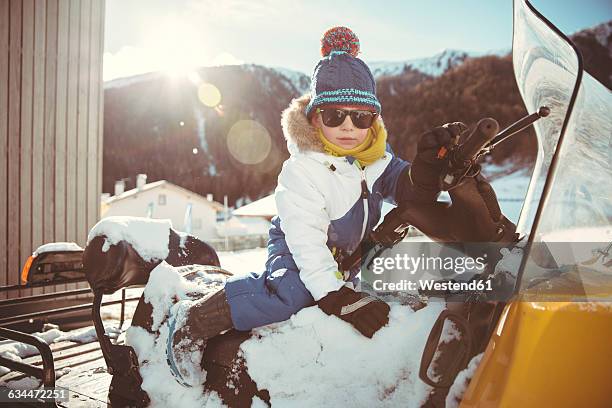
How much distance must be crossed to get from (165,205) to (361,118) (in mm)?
47612

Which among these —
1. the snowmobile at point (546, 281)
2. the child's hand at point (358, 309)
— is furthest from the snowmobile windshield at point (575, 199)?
the child's hand at point (358, 309)

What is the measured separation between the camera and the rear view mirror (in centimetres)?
132

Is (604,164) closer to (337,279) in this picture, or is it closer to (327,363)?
(337,279)

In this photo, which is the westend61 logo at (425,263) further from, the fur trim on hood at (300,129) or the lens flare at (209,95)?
the lens flare at (209,95)

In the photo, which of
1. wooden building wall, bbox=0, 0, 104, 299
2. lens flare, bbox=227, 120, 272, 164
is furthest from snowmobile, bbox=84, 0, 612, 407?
lens flare, bbox=227, 120, 272, 164

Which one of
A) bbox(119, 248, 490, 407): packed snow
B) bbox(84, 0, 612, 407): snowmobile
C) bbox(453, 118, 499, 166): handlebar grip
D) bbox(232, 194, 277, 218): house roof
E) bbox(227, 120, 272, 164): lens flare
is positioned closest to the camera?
bbox(84, 0, 612, 407): snowmobile

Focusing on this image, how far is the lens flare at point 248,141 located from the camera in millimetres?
86500

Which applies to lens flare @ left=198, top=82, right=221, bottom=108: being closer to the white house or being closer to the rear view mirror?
the white house

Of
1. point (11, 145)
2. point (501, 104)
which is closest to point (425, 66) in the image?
point (501, 104)

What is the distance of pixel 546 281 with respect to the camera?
1272 millimetres

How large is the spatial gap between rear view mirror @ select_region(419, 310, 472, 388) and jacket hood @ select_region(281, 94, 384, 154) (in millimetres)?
864

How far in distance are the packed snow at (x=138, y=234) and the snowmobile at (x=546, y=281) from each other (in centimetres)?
97

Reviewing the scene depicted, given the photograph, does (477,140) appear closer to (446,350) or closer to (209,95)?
(446,350)

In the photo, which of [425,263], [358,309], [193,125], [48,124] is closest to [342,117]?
[425,263]
